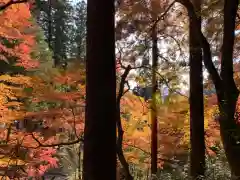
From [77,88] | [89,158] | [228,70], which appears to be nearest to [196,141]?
[228,70]

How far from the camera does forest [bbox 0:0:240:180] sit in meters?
3.72

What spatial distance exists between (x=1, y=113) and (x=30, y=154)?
7.71 feet

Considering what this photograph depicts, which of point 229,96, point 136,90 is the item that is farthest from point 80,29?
point 229,96

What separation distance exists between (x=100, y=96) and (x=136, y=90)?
6.06m

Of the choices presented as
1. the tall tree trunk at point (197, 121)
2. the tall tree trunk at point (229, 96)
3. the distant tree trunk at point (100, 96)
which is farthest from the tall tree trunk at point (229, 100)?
the tall tree trunk at point (197, 121)

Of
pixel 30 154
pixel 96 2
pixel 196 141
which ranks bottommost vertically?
pixel 30 154

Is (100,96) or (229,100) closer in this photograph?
(100,96)

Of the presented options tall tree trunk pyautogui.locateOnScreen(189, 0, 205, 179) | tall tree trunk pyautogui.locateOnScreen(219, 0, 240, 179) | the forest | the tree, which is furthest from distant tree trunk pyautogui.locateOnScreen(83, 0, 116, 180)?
the tree

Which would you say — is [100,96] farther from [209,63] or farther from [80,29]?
[80,29]

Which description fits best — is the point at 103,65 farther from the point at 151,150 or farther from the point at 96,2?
the point at 151,150

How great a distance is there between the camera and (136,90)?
9664 mm

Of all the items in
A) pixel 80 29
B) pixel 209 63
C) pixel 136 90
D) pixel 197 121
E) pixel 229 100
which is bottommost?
pixel 197 121

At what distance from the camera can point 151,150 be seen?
1055 centimetres

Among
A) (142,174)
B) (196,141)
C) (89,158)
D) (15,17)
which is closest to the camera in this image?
(89,158)
